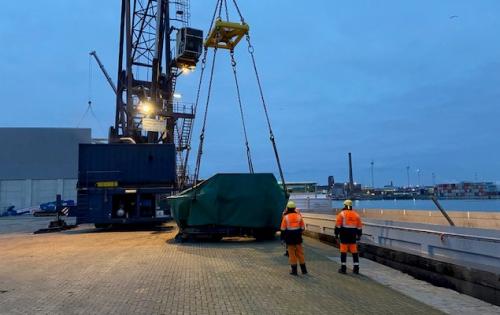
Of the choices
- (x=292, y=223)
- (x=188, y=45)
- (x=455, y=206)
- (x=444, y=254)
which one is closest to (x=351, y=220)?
(x=292, y=223)

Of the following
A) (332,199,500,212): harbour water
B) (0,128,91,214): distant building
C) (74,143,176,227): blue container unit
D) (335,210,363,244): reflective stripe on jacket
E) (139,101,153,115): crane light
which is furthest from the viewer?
(0,128,91,214): distant building

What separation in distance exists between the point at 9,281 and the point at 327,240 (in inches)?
388

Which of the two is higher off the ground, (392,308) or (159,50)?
(159,50)

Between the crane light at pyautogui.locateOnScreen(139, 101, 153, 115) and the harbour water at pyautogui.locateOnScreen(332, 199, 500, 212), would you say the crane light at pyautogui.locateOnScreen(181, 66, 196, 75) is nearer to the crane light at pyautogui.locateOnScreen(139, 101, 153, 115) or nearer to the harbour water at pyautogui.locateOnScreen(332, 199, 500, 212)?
the crane light at pyautogui.locateOnScreen(139, 101, 153, 115)

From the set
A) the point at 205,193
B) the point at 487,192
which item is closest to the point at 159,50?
the point at 205,193

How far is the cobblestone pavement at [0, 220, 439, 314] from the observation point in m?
6.94

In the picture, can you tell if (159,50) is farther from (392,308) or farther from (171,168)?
(392,308)

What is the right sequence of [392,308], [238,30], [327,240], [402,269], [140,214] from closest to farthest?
1. [392,308]
2. [402,269]
3. [327,240]
4. [238,30]
5. [140,214]

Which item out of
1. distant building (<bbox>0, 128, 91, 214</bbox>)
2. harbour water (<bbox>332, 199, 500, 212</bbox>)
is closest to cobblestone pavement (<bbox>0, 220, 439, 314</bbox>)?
harbour water (<bbox>332, 199, 500, 212</bbox>)

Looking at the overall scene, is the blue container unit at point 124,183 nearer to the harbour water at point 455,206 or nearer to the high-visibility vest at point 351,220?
the high-visibility vest at point 351,220

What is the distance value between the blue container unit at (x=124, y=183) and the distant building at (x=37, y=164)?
38.8 metres

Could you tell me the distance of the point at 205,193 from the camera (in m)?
16.3

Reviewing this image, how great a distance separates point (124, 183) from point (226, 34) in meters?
9.61

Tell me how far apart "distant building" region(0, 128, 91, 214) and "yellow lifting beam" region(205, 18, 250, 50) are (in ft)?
153
